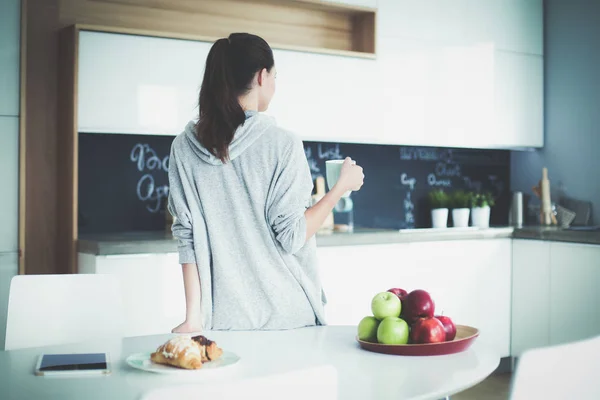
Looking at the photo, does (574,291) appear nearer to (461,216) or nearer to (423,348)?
(461,216)

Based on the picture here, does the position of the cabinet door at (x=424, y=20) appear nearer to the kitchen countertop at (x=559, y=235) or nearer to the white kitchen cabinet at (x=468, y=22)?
the white kitchen cabinet at (x=468, y=22)

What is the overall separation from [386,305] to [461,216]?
288 centimetres

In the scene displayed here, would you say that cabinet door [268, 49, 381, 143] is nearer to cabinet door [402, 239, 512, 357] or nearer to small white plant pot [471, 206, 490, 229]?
cabinet door [402, 239, 512, 357]

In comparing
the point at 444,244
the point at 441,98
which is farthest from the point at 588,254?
the point at 441,98

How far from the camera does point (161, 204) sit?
12.0 feet

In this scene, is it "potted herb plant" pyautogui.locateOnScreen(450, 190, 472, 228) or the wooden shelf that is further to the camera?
"potted herb plant" pyautogui.locateOnScreen(450, 190, 472, 228)

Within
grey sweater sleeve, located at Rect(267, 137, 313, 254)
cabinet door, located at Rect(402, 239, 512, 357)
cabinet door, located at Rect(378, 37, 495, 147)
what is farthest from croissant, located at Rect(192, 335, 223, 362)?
cabinet door, located at Rect(378, 37, 495, 147)

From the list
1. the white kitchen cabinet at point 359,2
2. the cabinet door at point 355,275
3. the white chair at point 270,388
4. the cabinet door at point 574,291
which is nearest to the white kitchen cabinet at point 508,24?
the white kitchen cabinet at point 359,2

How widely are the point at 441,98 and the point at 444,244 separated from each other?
83 cm

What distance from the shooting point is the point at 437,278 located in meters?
3.92

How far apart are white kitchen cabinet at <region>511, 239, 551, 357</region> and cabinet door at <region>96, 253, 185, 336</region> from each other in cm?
192

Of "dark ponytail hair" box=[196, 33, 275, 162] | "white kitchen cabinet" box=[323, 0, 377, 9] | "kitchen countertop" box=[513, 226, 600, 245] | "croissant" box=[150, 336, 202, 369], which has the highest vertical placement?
"white kitchen cabinet" box=[323, 0, 377, 9]

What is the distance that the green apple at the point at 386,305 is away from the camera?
5.23 feet

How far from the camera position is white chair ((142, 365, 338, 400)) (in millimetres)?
930
